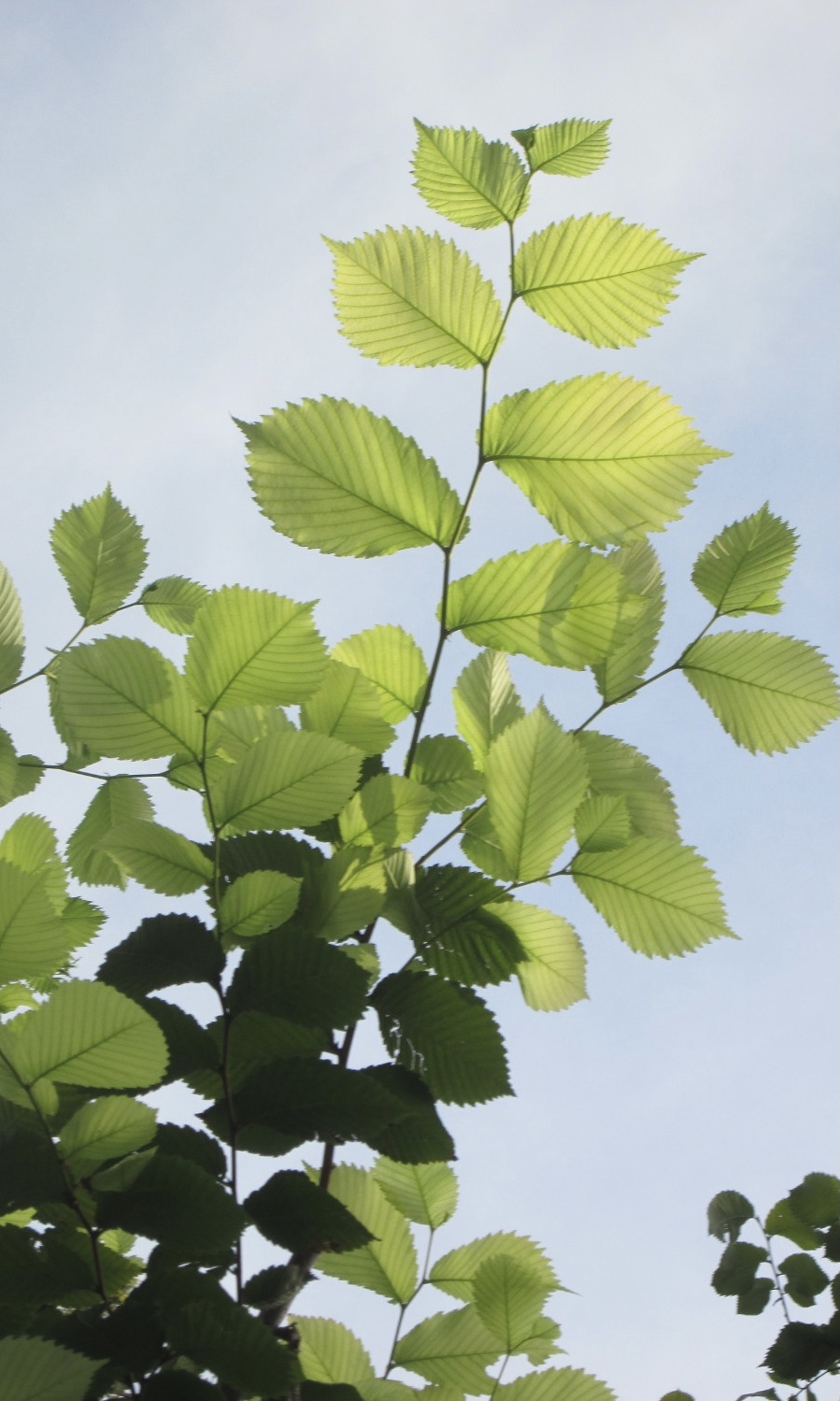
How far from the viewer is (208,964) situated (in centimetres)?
77

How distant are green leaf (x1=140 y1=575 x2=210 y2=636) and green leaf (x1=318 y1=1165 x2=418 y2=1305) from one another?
2.38 ft

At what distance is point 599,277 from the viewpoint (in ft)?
3.13

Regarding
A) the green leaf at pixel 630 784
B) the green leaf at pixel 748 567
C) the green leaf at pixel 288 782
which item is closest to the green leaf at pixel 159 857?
the green leaf at pixel 288 782

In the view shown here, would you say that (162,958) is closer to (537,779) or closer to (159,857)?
(159,857)

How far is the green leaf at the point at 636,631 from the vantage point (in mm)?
1042

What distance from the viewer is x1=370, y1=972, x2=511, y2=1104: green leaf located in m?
0.78

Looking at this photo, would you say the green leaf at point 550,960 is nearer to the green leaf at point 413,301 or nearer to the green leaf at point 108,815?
the green leaf at point 413,301

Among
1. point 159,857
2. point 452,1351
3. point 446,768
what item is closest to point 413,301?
point 446,768

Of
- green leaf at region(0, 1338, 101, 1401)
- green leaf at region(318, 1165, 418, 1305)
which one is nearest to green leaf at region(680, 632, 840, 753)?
green leaf at region(318, 1165, 418, 1305)

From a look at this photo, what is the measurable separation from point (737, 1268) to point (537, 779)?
886mm

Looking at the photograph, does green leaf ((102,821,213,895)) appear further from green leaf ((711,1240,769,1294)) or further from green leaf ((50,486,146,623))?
green leaf ((711,1240,769,1294))

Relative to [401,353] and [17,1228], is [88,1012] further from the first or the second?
[401,353]

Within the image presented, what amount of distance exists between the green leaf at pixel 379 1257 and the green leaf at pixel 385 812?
0.29 meters

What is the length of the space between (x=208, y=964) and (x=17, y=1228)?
0.62 feet
